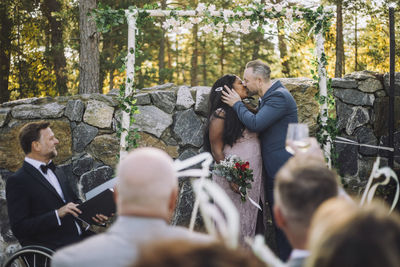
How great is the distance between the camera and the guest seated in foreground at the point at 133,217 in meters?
1.36

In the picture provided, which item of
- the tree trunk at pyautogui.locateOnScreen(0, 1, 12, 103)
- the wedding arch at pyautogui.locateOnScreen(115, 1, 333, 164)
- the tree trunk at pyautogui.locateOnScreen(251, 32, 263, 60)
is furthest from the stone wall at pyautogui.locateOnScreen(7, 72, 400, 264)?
the tree trunk at pyautogui.locateOnScreen(251, 32, 263, 60)

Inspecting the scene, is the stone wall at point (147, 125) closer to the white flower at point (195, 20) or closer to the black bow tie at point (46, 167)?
the white flower at point (195, 20)

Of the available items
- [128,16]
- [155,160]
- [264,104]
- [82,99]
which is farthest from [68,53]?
[155,160]

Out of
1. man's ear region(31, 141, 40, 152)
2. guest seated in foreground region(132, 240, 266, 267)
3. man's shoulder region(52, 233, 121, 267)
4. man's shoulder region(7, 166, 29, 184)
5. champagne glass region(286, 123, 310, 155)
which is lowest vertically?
man's shoulder region(7, 166, 29, 184)

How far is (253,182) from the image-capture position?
3695 millimetres

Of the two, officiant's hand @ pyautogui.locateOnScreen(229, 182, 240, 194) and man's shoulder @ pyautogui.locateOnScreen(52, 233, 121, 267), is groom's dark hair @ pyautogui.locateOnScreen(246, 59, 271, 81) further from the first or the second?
man's shoulder @ pyautogui.locateOnScreen(52, 233, 121, 267)

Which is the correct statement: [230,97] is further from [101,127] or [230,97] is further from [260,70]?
[101,127]

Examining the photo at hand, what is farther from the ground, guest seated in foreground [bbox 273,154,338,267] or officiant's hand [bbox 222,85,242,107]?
officiant's hand [bbox 222,85,242,107]

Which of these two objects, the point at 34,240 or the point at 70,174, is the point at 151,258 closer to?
the point at 34,240

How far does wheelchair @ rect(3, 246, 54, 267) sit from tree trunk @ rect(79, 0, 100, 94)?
365cm

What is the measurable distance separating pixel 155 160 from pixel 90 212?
179cm

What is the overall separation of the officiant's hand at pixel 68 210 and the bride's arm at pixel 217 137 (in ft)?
4.01

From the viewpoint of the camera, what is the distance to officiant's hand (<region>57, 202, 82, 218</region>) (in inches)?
117

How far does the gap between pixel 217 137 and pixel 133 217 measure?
2.31 meters
